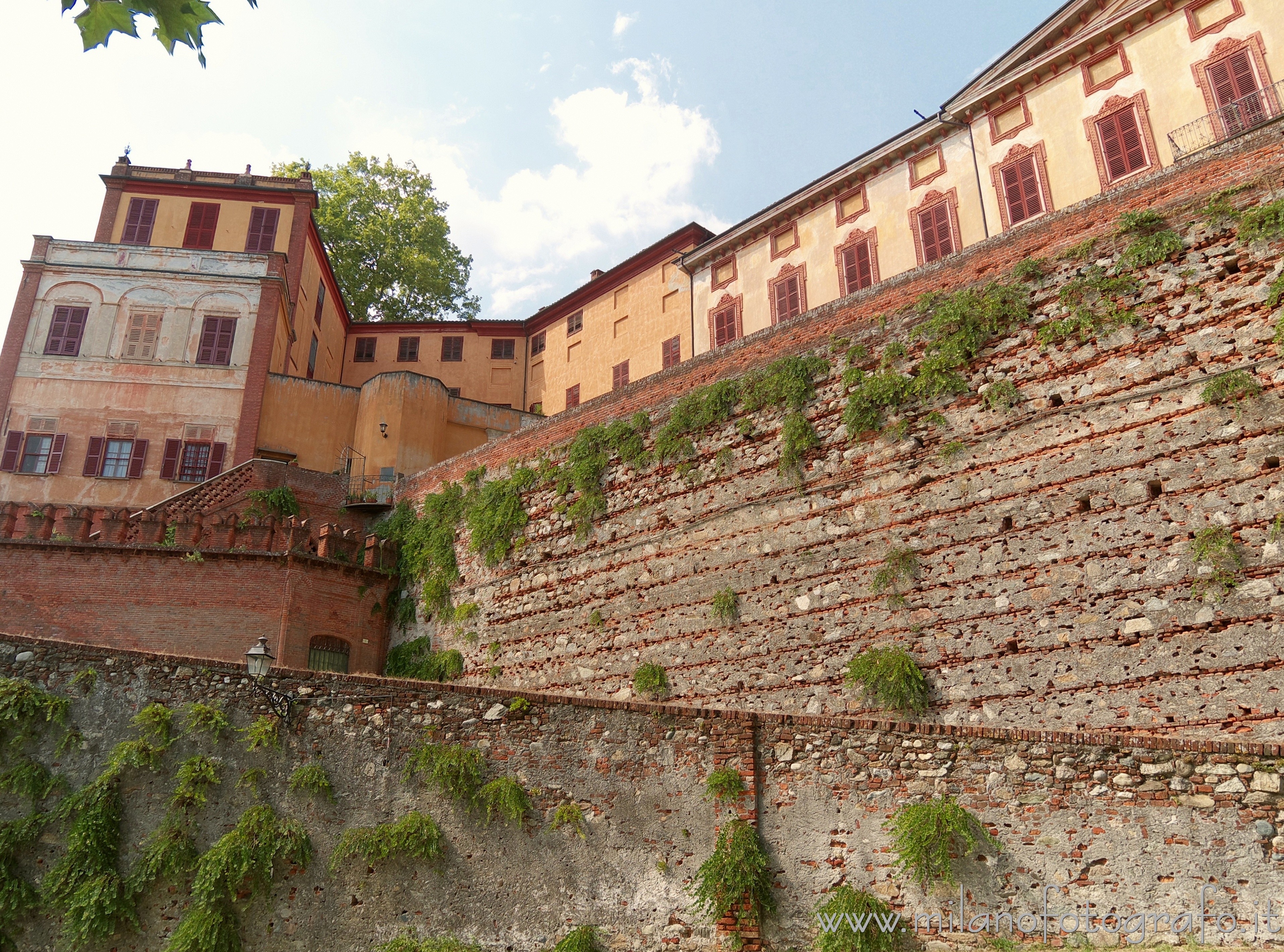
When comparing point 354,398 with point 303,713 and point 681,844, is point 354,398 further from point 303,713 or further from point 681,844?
point 681,844

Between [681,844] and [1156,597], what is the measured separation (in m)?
5.58

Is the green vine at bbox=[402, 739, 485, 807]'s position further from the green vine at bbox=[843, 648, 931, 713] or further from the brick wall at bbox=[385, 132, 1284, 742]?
the green vine at bbox=[843, 648, 931, 713]

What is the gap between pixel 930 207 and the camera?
20.6 metres

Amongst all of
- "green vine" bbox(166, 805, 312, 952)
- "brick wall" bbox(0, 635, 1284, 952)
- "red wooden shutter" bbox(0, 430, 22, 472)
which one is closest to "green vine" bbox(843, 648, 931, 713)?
"brick wall" bbox(0, 635, 1284, 952)

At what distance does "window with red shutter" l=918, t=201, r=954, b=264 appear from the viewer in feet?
66.0

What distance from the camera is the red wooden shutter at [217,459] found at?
79.1ft

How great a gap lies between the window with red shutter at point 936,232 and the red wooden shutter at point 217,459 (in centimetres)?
1793

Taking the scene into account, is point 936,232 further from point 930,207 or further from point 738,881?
point 738,881

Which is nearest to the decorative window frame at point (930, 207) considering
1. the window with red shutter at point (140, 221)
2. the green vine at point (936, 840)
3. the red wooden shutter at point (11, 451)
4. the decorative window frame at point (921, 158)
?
the decorative window frame at point (921, 158)

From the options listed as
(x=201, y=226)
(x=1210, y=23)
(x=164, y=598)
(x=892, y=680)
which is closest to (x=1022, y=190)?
(x=1210, y=23)

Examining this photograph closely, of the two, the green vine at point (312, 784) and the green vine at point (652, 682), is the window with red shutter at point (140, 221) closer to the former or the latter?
the green vine at point (652, 682)

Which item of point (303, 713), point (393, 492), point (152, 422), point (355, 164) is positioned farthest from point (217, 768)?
point (355, 164)

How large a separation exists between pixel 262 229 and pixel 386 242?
9.25 m

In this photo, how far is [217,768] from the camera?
8.84 metres
